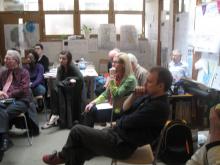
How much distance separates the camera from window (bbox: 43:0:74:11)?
6.46m

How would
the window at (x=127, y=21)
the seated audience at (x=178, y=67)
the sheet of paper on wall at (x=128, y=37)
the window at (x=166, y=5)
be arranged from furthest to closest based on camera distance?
1. the window at (x=127, y=21)
2. the sheet of paper on wall at (x=128, y=37)
3. the window at (x=166, y=5)
4. the seated audience at (x=178, y=67)

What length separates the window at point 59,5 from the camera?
6458 mm

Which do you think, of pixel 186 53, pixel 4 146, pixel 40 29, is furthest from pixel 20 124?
pixel 40 29

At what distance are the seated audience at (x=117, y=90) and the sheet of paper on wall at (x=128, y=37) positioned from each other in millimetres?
3299

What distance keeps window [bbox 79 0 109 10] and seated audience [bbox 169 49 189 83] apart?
2.67 metres

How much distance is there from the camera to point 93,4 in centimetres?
657

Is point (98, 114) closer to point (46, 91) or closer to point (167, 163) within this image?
point (167, 163)

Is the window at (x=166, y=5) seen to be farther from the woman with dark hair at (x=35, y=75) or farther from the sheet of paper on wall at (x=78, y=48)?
the woman with dark hair at (x=35, y=75)

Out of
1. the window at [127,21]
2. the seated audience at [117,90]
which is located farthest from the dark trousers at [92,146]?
the window at [127,21]

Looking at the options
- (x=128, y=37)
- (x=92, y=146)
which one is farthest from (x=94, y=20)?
(x=92, y=146)

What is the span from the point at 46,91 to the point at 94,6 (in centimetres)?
260

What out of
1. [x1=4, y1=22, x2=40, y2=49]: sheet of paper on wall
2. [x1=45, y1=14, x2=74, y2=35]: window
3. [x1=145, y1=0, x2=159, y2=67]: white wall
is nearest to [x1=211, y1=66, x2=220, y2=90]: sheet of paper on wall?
[x1=145, y1=0, x2=159, y2=67]: white wall

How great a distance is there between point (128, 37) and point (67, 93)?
110 inches

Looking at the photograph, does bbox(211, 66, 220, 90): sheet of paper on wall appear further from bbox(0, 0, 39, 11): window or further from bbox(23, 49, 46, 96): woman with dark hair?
bbox(0, 0, 39, 11): window
